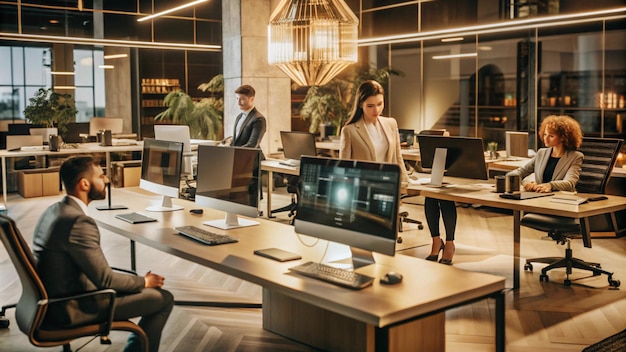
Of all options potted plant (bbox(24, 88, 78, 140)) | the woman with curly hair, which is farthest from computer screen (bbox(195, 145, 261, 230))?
potted plant (bbox(24, 88, 78, 140))

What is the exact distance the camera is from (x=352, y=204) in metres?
3.47

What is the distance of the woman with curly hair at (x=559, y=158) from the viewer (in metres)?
5.70

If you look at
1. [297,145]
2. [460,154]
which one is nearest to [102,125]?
[297,145]

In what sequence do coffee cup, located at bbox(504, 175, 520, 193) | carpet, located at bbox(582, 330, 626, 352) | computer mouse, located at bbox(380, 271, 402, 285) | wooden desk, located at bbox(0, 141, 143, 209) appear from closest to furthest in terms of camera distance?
computer mouse, located at bbox(380, 271, 402, 285)
carpet, located at bbox(582, 330, 626, 352)
coffee cup, located at bbox(504, 175, 520, 193)
wooden desk, located at bbox(0, 141, 143, 209)

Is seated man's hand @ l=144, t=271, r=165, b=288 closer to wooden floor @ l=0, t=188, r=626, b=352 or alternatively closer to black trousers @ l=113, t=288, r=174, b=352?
black trousers @ l=113, t=288, r=174, b=352

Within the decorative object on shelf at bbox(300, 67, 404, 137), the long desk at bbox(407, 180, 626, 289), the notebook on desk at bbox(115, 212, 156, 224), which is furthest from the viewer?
the decorative object on shelf at bbox(300, 67, 404, 137)

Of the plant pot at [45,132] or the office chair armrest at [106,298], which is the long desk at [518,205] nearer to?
the office chair armrest at [106,298]

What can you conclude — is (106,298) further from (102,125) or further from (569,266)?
(102,125)

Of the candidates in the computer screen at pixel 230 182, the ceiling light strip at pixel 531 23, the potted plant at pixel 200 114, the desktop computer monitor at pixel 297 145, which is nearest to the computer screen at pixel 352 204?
the computer screen at pixel 230 182

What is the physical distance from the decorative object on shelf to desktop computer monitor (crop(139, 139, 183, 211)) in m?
7.16

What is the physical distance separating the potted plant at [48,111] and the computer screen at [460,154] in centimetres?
754

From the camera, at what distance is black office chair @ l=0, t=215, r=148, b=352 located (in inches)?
125

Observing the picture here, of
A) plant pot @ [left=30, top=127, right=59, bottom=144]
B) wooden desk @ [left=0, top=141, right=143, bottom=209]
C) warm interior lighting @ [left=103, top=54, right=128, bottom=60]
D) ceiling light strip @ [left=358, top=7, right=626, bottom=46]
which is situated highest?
warm interior lighting @ [left=103, top=54, right=128, bottom=60]

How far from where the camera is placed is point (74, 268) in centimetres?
334
